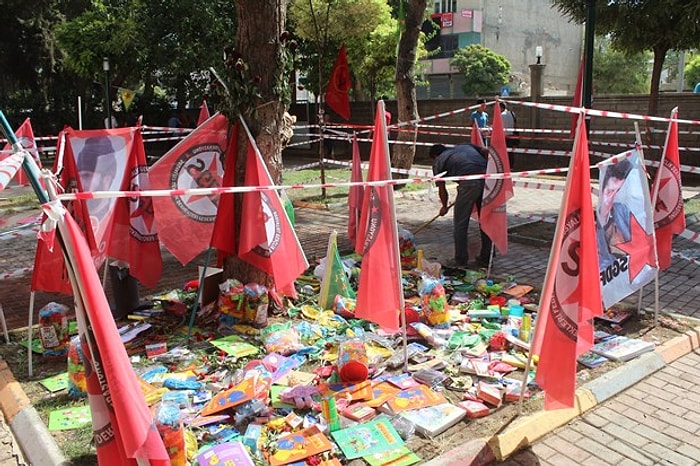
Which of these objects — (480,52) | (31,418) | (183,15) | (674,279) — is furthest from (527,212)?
(480,52)

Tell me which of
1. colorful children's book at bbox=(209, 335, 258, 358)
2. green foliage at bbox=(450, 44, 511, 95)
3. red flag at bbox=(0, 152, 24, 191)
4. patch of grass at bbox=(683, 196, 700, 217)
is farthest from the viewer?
green foliage at bbox=(450, 44, 511, 95)

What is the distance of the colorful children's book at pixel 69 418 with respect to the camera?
3.89 meters

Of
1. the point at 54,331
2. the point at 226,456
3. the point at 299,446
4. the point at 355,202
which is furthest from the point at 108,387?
the point at 355,202

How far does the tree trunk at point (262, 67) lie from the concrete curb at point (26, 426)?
221cm

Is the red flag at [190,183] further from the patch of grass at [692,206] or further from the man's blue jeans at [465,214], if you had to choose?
the patch of grass at [692,206]

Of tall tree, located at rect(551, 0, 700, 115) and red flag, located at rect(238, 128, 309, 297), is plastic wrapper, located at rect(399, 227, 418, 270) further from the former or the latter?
tall tree, located at rect(551, 0, 700, 115)

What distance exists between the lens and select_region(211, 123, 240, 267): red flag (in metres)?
5.48

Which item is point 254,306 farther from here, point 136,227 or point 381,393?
point 381,393

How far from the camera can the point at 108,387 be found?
2777mm

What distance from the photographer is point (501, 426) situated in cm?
386

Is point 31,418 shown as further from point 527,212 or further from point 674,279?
point 527,212

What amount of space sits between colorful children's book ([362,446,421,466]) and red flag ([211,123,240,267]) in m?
2.72

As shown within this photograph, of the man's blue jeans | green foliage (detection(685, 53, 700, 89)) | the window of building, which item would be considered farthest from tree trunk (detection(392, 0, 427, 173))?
the window of building

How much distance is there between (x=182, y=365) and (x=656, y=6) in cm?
1128
